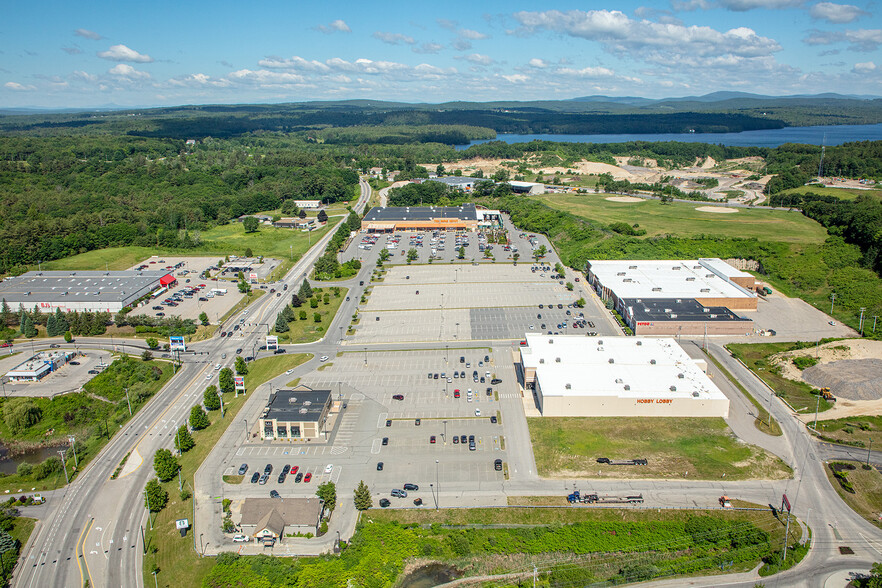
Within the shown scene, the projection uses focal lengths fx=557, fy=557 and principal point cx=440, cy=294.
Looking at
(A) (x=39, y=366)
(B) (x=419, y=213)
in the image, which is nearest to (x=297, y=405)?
(A) (x=39, y=366)

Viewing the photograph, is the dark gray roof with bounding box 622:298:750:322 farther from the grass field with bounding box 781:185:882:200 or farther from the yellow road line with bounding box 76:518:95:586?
the grass field with bounding box 781:185:882:200

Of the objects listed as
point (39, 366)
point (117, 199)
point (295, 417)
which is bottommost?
point (39, 366)

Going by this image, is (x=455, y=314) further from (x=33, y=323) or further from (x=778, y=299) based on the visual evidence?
(x=33, y=323)

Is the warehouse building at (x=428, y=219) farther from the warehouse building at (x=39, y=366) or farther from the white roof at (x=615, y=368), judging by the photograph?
the warehouse building at (x=39, y=366)

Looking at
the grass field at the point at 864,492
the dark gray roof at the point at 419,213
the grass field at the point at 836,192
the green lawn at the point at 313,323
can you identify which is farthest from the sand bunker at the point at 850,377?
the grass field at the point at 836,192

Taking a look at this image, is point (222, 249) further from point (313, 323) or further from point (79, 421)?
point (79, 421)

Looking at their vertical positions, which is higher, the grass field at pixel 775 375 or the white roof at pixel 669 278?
the white roof at pixel 669 278
